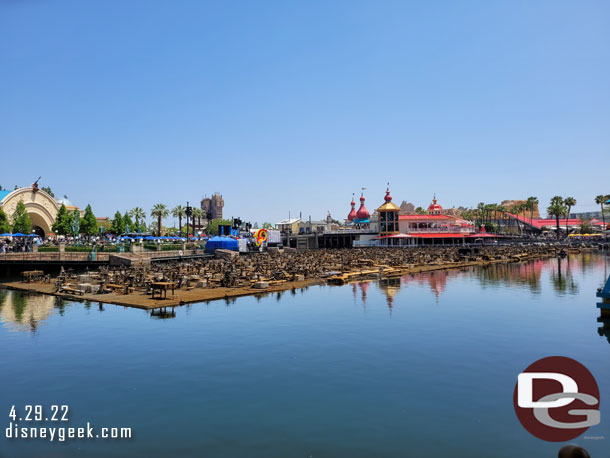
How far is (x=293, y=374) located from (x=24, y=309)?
23690 millimetres

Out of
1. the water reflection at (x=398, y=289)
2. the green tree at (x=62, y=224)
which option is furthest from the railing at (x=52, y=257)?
the green tree at (x=62, y=224)

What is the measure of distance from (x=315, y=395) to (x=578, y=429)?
7.40 metres

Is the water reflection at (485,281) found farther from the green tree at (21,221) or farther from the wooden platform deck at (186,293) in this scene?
the green tree at (21,221)

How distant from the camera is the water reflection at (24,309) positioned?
25203mm

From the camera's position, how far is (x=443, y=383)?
15.0m

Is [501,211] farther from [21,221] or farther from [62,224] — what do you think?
[21,221]

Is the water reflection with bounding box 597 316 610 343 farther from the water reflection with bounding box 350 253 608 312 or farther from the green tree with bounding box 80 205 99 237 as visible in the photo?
the green tree with bounding box 80 205 99 237

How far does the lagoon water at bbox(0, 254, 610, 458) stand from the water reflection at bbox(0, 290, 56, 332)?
219 millimetres

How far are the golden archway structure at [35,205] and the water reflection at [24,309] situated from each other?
63.9 meters

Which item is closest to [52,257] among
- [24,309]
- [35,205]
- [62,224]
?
[24,309]

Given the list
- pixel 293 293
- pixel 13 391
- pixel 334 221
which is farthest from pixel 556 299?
pixel 334 221

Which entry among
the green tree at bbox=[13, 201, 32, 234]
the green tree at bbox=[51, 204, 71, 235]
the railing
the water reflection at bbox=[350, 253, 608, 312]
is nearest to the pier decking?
the water reflection at bbox=[350, 253, 608, 312]

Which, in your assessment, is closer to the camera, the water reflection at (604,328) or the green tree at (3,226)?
the water reflection at (604,328)

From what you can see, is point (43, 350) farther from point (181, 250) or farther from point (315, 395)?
point (181, 250)
